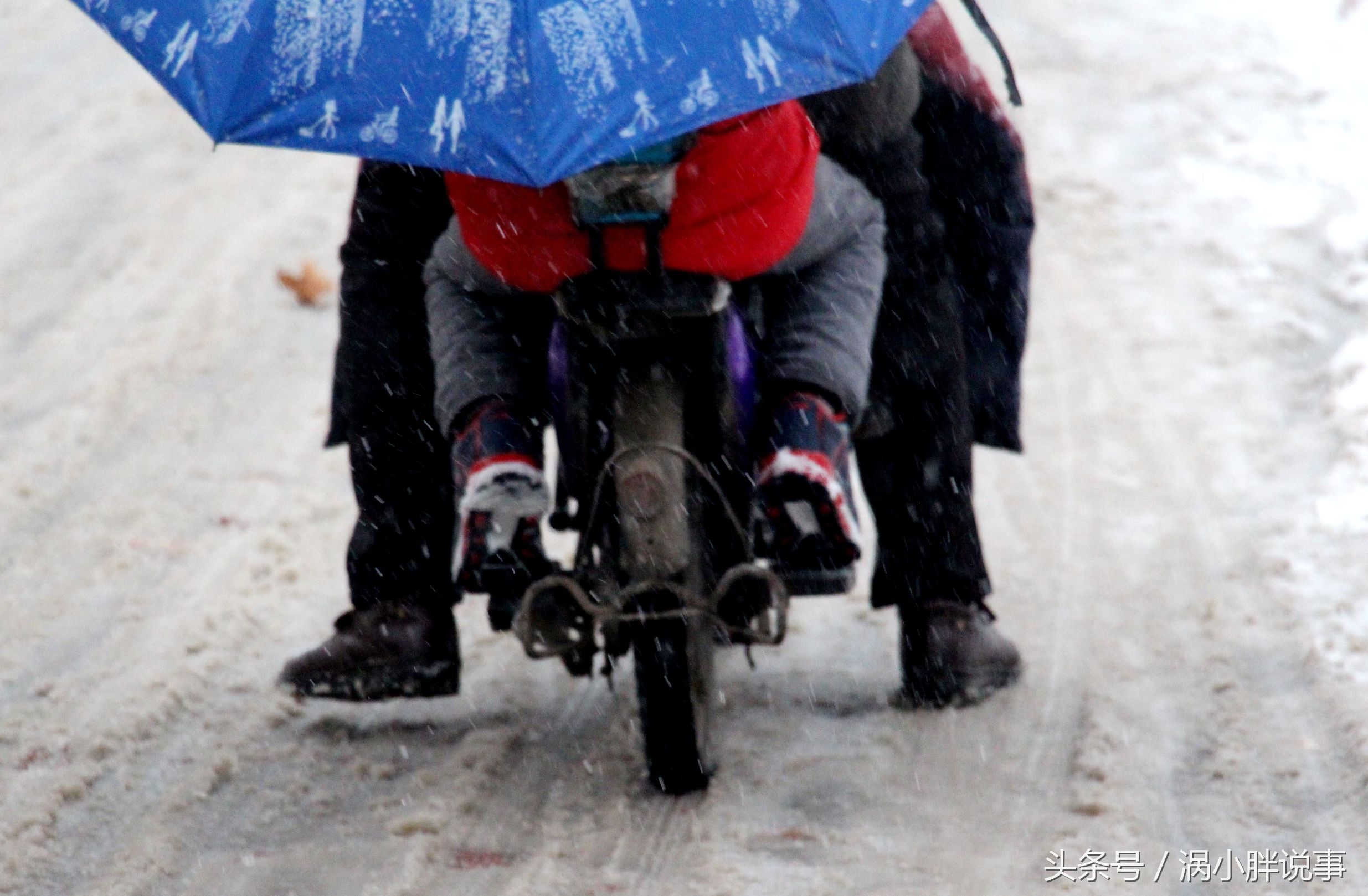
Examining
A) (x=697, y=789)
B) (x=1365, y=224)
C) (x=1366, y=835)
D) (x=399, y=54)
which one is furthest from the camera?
(x=1365, y=224)

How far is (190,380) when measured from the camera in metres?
5.28

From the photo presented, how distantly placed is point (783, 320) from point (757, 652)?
114cm

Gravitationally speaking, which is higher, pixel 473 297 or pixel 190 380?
pixel 473 297

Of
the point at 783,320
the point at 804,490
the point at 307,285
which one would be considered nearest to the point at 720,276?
the point at 783,320

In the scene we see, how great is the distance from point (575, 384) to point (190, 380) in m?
2.93

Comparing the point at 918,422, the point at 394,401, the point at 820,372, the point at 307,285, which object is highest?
the point at 820,372

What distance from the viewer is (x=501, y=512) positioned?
2.76 metres

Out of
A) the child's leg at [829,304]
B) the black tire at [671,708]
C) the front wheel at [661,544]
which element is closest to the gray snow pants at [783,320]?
the child's leg at [829,304]

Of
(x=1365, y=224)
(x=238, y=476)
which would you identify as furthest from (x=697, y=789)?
(x=1365, y=224)

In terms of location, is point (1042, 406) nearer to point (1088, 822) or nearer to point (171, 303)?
point (1088, 822)

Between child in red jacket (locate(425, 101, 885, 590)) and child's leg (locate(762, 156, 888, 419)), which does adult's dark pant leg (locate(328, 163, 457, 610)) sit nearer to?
child in red jacket (locate(425, 101, 885, 590))

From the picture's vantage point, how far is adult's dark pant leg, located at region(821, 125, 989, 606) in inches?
133

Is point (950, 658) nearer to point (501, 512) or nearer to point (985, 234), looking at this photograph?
point (985, 234)

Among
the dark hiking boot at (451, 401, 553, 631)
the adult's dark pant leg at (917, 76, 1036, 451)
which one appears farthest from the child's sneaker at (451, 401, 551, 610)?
the adult's dark pant leg at (917, 76, 1036, 451)
